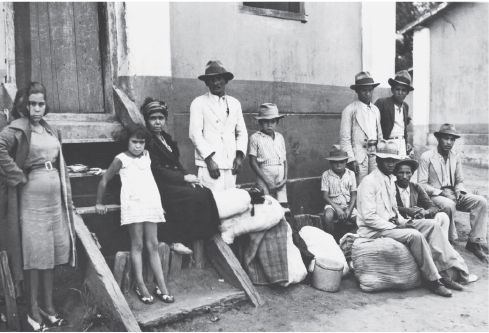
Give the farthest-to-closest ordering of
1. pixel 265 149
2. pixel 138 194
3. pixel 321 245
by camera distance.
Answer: pixel 265 149 < pixel 321 245 < pixel 138 194

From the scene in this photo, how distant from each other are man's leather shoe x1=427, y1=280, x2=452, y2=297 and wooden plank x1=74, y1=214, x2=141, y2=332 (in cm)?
304

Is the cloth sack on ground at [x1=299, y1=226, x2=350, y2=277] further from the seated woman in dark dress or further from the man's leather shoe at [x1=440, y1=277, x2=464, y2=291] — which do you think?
the seated woman in dark dress

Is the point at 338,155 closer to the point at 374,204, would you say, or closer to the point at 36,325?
the point at 374,204

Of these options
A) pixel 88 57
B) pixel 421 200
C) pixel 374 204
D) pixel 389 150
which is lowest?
pixel 421 200

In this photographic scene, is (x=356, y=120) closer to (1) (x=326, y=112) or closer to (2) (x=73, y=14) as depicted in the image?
(1) (x=326, y=112)

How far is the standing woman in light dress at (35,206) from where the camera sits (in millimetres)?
3926

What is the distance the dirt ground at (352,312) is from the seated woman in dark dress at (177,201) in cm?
77

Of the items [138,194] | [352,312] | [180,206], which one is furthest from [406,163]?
[138,194]

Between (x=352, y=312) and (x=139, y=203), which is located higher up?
(x=139, y=203)

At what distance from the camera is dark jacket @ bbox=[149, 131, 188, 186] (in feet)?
16.2

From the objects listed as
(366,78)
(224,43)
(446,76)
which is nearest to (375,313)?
(366,78)

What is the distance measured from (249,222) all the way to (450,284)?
2.24 metres

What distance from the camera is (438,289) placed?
214 inches

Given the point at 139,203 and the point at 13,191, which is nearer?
the point at 13,191
